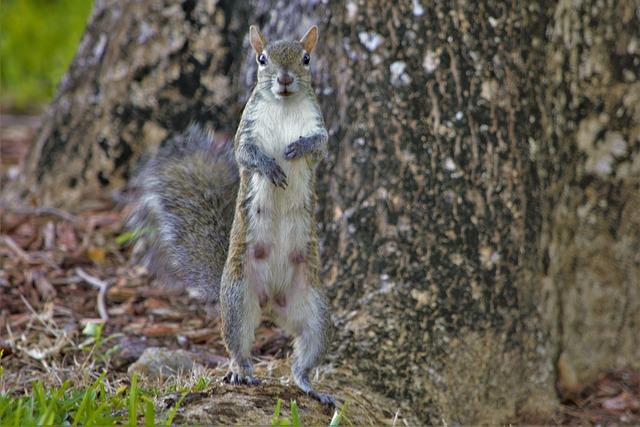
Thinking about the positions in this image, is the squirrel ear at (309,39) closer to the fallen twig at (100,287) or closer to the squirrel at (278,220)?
the squirrel at (278,220)

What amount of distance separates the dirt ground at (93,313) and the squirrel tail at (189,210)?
0.29 m

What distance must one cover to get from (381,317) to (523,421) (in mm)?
769

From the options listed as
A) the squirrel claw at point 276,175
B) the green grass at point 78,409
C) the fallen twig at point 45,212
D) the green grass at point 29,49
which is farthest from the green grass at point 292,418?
the green grass at point 29,49

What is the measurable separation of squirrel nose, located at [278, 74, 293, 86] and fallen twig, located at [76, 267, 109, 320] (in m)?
1.68

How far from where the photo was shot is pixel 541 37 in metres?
3.88

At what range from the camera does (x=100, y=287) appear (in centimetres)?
443

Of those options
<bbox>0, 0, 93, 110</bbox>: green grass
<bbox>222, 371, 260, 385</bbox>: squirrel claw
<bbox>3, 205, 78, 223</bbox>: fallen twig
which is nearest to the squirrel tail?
<bbox>222, 371, 260, 385</bbox>: squirrel claw

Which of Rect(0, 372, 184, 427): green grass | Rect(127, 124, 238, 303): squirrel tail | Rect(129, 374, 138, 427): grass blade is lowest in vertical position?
Rect(0, 372, 184, 427): green grass

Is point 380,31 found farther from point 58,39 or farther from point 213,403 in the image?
point 58,39

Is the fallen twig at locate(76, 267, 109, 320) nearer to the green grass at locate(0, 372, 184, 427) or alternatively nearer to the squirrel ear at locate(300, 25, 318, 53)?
the green grass at locate(0, 372, 184, 427)

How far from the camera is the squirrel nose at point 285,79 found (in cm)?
295

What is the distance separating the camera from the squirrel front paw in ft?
9.86

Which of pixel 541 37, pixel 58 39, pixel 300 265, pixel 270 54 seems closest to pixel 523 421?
pixel 300 265

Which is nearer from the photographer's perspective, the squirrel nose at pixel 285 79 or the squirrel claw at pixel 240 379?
the squirrel nose at pixel 285 79
